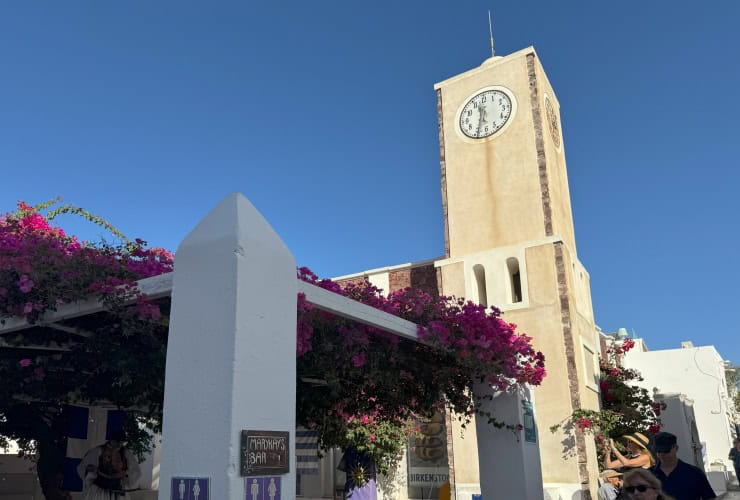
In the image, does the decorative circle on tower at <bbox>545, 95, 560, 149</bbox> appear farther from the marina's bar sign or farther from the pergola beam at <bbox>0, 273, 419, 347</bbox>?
the marina's bar sign

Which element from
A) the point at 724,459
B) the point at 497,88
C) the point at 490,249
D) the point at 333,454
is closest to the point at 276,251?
the point at 490,249

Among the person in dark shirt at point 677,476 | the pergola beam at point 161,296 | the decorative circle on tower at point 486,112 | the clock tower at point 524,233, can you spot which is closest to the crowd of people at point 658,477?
the person in dark shirt at point 677,476

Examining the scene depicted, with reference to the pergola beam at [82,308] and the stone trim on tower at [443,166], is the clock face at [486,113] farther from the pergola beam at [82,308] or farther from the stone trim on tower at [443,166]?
the pergola beam at [82,308]

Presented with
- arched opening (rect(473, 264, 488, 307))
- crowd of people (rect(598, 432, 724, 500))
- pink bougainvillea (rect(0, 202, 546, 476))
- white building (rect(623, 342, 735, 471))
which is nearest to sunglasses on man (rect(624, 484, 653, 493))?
crowd of people (rect(598, 432, 724, 500))

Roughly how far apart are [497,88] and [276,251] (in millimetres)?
15644

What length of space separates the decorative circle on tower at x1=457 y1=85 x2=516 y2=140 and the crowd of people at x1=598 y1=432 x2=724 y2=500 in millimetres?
12383

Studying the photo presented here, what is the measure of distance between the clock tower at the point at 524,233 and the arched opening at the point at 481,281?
0.04m

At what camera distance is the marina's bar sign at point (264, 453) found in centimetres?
394

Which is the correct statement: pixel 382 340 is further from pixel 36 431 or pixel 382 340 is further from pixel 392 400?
pixel 36 431

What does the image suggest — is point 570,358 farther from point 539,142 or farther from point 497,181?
point 539,142

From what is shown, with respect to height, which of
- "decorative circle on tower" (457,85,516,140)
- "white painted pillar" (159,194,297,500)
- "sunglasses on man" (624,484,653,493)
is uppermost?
"decorative circle on tower" (457,85,516,140)

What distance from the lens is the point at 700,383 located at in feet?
101

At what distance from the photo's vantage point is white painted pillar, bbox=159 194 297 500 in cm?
394

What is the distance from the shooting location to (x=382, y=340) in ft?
22.6
